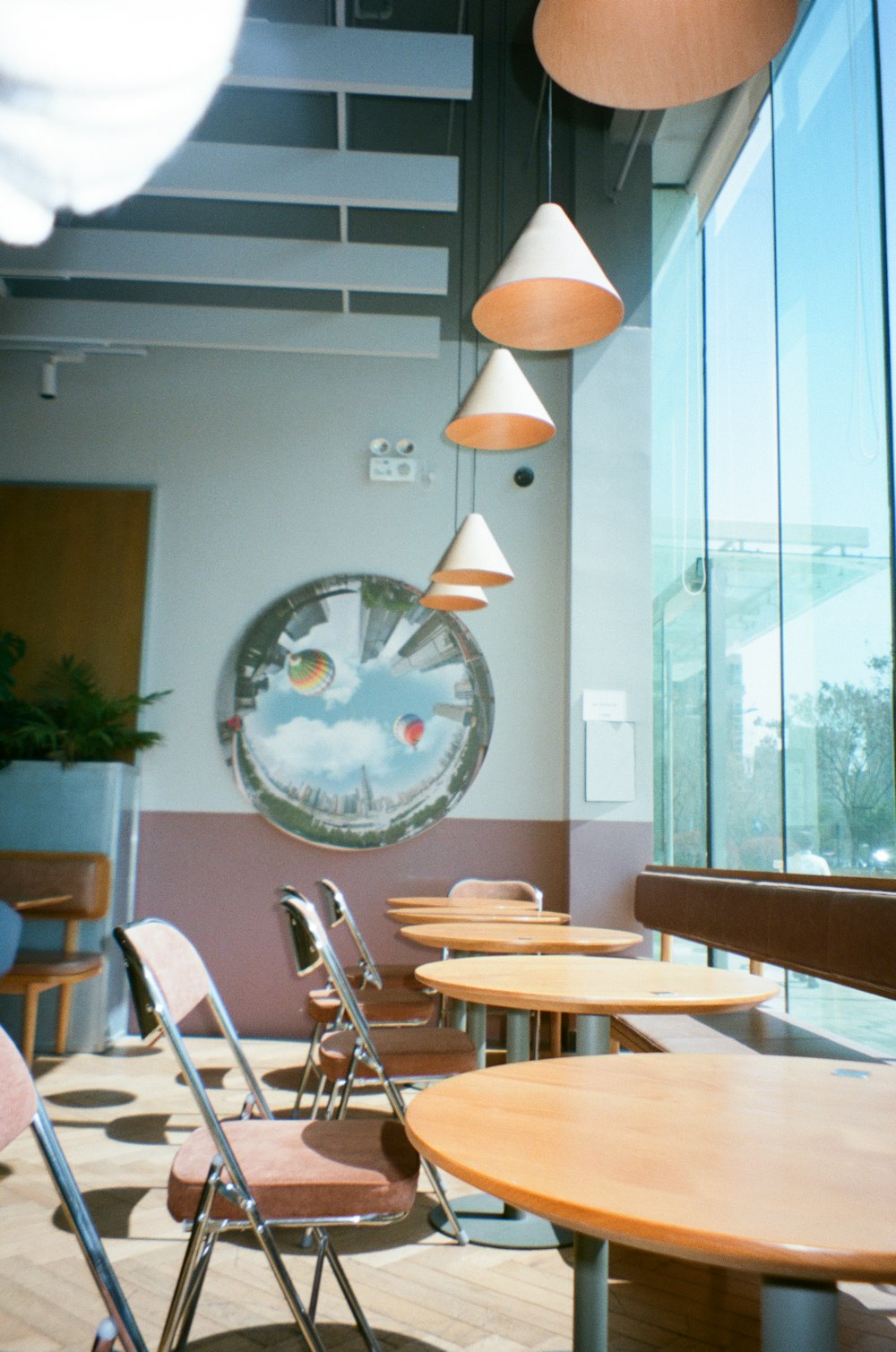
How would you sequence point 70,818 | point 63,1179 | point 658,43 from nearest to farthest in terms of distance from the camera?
point 63,1179, point 658,43, point 70,818

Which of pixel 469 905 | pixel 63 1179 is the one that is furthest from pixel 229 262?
pixel 63 1179

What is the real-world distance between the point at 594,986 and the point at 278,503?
4.62m

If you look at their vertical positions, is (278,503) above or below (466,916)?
above

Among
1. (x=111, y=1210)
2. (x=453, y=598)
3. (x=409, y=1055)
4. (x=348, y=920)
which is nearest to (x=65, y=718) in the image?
(x=453, y=598)

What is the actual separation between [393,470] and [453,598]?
1.31m

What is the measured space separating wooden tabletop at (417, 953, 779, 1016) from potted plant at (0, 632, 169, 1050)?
3469 millimetres

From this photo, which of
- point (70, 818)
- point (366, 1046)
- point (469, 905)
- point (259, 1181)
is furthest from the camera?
point (70, 818)

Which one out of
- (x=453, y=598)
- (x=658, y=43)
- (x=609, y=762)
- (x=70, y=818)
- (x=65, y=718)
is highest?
(x=658, y=43)

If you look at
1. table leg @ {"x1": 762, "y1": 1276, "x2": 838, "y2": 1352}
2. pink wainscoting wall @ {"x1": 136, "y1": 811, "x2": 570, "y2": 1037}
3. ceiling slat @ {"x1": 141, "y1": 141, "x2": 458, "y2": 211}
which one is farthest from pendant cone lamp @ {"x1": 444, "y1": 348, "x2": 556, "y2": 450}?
table leg @ {"x1": 762, "y1": 1276, "x2": 838, "y2": 1352}

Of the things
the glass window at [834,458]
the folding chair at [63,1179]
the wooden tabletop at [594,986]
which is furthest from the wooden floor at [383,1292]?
the glass window at [834,458]

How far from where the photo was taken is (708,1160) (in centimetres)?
101

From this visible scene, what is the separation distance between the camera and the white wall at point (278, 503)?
5953 mm

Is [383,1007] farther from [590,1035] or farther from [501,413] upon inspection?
[501,413]

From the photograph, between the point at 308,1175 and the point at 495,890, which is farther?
the point at 495,890
